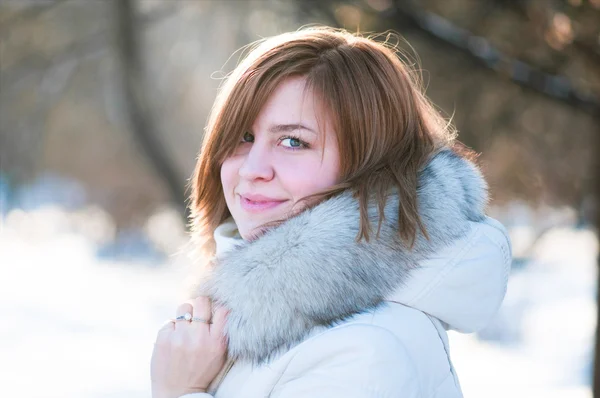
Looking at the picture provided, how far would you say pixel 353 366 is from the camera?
1.46 metres

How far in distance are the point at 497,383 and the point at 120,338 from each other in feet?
12.5

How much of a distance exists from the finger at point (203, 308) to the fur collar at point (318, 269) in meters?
0.06

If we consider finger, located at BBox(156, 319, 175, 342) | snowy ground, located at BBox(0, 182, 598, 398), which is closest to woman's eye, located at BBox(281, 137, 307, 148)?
finger, located at BBox(156, 319, 175, 342)

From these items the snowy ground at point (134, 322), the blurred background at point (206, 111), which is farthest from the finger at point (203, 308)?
the snowy ground at point (134, 322)

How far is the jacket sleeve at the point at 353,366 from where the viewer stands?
Result: 4.74 ft

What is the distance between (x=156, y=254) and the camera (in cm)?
1459

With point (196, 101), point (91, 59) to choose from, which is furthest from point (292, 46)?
point (196, 101)

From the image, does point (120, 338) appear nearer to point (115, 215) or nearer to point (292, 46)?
point (115, 215)

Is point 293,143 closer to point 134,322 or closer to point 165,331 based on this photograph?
point 165,331

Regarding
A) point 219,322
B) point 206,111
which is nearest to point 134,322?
point 206,111

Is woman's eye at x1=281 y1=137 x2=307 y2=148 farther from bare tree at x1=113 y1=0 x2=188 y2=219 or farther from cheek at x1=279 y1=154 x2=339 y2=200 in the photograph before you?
bare tree at x1=113 y1=0 x2=188 y2=219

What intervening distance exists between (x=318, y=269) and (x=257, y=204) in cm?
29

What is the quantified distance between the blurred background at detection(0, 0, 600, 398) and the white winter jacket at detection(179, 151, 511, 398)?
68cm

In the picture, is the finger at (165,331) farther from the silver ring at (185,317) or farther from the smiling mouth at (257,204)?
the smiling mouth at (257,204)
